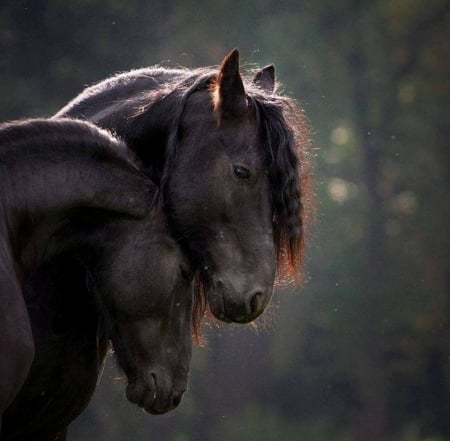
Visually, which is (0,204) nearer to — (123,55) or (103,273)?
(103,273)

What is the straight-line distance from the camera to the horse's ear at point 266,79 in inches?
222

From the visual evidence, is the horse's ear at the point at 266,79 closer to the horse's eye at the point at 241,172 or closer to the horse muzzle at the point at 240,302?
the horse's eye at the point at 241,172

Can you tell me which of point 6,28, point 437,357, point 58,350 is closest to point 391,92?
point 437,357

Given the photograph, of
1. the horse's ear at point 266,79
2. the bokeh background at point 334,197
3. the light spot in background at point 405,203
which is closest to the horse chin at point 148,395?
the horse's ear at point 266,79

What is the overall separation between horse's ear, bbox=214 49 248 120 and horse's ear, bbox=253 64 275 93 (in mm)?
434

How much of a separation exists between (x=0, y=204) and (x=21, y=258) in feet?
0.79

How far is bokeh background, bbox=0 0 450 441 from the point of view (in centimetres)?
1934

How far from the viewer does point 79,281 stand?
5.29 m

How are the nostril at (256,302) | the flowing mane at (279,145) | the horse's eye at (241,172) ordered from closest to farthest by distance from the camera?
the nostril at (256,302) → the horse's eye at (241,172) → the flowing mane at (279,145)

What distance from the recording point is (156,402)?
5.14 metres

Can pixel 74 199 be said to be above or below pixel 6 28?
above

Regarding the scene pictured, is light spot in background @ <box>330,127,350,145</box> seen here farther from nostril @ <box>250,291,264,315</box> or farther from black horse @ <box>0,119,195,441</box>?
nostril @ <box>250,291,264,315</box>

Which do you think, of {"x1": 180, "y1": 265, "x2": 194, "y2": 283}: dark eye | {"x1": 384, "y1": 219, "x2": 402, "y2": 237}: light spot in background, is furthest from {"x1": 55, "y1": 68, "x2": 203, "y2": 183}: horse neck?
{"x1": 384, "y1": 219, "x2": 402, "y2": 237}: light spot in background

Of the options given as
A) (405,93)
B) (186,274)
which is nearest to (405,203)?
(405,93)
